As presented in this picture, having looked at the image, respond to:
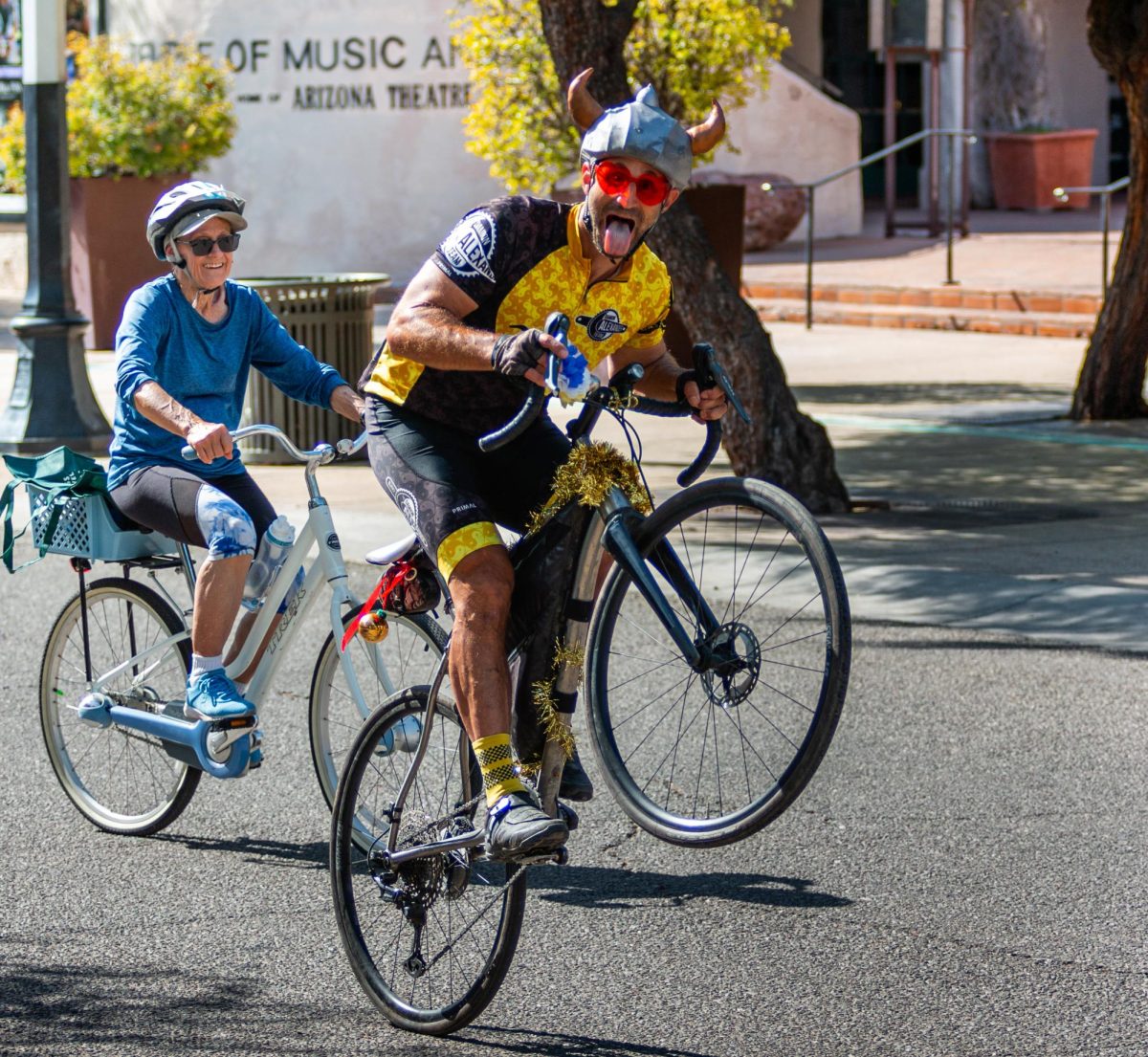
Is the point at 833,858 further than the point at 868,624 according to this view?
No

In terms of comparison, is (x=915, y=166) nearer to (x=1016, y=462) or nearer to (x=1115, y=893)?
(x=1016, y=462)

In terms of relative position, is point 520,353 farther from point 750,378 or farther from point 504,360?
point 750,378

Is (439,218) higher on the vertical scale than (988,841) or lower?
higher

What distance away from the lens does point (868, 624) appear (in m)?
8.09

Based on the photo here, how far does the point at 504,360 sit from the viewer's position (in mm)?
3795

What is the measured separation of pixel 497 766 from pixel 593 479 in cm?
63

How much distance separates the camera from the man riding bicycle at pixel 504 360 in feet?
13.2

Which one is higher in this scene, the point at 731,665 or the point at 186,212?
the point at 186,212

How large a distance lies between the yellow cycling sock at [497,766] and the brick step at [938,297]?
48.3 feet

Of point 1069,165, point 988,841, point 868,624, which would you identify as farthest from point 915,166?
point 988,841

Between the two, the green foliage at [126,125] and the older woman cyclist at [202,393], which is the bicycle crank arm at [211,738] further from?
the green foliage at [126,125]

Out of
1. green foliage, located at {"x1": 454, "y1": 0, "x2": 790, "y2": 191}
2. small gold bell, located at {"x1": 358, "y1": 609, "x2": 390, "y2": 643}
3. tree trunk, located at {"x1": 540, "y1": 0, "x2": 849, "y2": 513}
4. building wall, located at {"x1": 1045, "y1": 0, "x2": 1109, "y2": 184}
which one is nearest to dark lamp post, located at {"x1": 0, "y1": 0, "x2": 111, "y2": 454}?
tree trunk, located at {"x1": 540, "y1": 0, "x2": 849, "y2": 513}

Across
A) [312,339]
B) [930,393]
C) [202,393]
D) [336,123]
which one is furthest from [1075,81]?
[202,393]

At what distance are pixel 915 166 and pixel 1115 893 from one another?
26.0 metres
